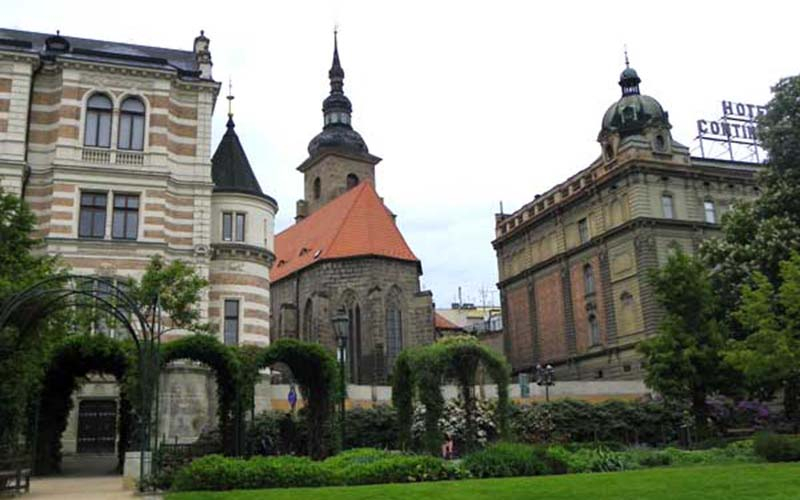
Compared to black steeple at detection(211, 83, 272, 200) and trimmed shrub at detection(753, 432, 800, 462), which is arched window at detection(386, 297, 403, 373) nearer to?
black steeple at detection(211, 83, 272, 200)

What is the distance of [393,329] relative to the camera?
50906mm

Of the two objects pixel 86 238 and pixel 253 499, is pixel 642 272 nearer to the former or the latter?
pixel 86 238

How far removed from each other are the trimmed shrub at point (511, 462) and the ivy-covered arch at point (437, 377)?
Answer: 3711mm

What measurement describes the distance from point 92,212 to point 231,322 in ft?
24.8

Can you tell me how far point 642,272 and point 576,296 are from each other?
8.20 meters

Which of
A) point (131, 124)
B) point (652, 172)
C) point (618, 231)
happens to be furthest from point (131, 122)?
point (652, 172)

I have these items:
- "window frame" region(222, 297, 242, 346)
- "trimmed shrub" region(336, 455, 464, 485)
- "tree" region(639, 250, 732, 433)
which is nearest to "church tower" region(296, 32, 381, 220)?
"window frame" region(222, 297, 242, 346)

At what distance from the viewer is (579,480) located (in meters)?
16.4

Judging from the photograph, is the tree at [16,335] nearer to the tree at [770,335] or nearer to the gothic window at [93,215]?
the gothic window at [93,215]

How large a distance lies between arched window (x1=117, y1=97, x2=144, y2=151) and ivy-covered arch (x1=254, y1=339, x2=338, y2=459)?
12973mm

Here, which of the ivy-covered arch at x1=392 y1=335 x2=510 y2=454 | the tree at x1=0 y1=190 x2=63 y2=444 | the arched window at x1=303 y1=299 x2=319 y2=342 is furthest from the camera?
the arched window at x1=303 y1=299 x2=319 y2=342

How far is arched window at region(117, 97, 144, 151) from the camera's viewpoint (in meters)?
33.9

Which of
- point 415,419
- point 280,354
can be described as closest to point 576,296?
point 415,419

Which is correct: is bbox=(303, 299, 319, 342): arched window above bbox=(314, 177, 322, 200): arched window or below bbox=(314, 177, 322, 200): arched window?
below
